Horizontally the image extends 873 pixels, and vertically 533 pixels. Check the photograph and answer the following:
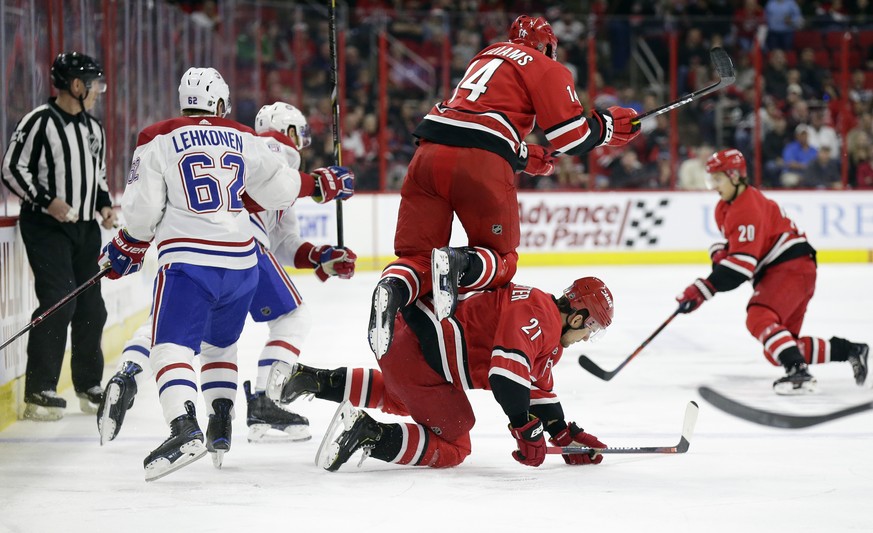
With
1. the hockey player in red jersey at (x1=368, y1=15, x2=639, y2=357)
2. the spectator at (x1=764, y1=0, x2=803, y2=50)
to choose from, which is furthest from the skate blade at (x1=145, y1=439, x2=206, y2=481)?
the spectator at (x1=764, y1=0, x2=803, y2=50)

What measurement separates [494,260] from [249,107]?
7.46m

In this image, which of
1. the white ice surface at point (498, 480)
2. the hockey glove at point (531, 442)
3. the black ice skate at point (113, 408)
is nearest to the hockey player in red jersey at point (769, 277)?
the white ice surface at point (498, 480)

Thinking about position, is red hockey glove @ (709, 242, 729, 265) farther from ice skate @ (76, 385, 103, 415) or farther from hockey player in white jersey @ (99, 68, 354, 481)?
ice skate @ (76, 385, 103, 415)

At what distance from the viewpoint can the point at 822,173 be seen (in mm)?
10453

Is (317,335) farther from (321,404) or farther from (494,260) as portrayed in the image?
(494,260)

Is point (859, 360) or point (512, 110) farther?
point (859, 360)

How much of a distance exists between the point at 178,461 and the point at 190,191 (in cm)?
70

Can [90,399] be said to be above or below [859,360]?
below

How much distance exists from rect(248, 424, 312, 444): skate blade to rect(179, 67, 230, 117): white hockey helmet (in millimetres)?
995

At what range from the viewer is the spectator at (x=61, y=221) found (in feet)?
12.9

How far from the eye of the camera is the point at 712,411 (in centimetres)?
397

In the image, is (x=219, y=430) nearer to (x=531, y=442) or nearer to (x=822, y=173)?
(x=531, y=442)

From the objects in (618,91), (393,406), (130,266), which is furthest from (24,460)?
(618,91)

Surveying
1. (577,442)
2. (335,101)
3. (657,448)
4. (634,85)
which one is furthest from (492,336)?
(634,85)
